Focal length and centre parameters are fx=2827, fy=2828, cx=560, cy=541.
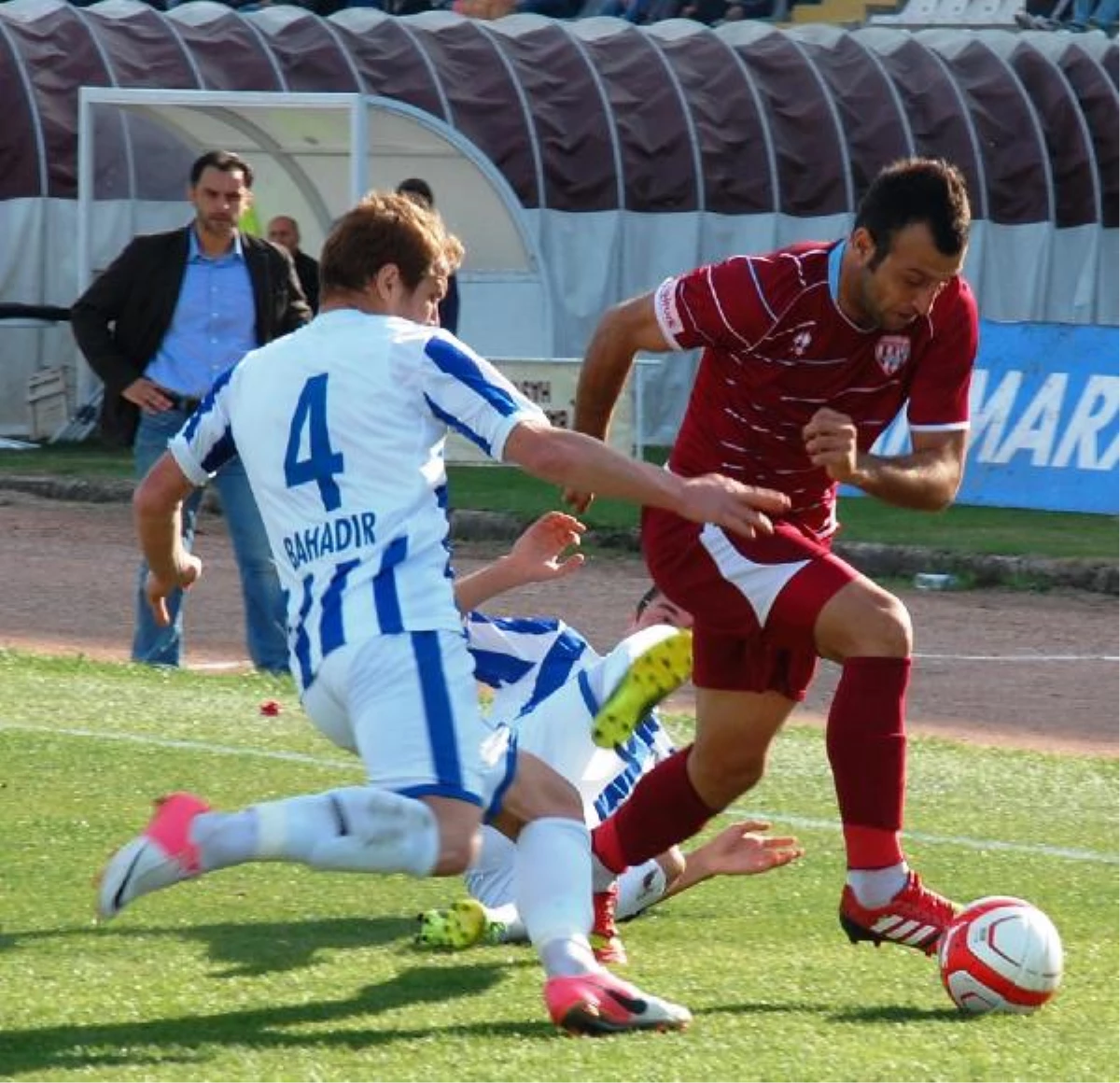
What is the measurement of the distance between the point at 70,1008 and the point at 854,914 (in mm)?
1771

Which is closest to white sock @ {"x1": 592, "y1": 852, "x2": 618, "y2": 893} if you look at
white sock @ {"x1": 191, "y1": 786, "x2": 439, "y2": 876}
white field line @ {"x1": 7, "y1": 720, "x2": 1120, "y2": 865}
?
white sock @ {"x1": 191, "y1": 786, "x2": 439, "y2": 876}

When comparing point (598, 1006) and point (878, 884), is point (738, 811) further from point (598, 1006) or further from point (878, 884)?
point (598, 1006)

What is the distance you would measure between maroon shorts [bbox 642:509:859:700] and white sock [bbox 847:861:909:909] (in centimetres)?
54

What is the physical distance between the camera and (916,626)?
49.5ft

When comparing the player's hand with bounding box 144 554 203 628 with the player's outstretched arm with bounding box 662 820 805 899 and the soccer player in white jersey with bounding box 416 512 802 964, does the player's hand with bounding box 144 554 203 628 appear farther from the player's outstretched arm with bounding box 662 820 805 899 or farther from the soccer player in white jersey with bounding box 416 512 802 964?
the player's outstretched arm with bounding box 662 820 805 899

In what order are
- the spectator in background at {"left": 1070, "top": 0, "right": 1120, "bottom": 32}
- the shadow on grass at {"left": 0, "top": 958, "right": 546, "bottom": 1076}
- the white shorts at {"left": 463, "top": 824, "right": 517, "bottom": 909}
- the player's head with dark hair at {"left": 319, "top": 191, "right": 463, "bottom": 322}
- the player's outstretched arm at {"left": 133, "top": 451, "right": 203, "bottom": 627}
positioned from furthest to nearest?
the spectator in background at {"left": 1070, "top": 0, "right": 1120, "bottom": 32}, the white shorts at {"left": 463, "top": 824, "right": 517, "bottom": 909}, the player's outstretched arm at {"left": 133, "top": 451, "right": 203, "bottom": 627}, the player's head with dark hair at {"left": 319, "top": 191, "right": 463, "bottom": 322}, the shadow on grass at {"left": 0, "top": 958, "right": 546, "bottom": 1076}

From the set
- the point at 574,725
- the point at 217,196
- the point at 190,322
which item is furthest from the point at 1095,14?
the point at 574,725

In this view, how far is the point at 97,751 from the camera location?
954cm

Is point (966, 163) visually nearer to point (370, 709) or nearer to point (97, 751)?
point (97, 751)

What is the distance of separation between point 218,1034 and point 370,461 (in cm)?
117

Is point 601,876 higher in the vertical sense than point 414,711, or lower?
lower

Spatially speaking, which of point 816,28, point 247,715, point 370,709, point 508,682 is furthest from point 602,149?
point 370,709

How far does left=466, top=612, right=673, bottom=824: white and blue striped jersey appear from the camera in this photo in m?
7.15

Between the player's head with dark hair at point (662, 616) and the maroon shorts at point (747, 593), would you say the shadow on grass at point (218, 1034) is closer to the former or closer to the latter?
the maroon shorts at point (747, 593)
